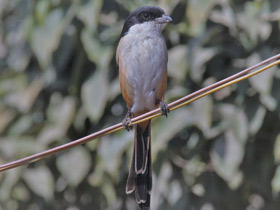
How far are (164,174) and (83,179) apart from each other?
24.0 inches

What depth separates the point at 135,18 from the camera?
13.0 ft

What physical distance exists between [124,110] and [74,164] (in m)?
0.52

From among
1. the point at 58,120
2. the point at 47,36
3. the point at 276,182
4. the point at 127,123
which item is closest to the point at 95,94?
the point at 58,120

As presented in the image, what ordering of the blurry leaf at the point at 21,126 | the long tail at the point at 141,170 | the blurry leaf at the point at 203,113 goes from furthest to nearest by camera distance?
the blurry leaf at the point at 21,126 → the blurry leaf at the point at 203,113 → the long tail at the point at 141,170

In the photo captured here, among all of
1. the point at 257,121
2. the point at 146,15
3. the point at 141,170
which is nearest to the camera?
the point at 141,170

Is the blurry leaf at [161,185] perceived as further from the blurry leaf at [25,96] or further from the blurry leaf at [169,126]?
the blurry leaf at [25,96]

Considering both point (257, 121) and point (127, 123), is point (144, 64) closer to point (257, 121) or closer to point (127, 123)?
point (127, 123)

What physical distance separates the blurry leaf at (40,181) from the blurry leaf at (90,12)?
1.09m

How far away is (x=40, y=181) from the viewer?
454 cm

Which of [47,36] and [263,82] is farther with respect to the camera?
[47,36]

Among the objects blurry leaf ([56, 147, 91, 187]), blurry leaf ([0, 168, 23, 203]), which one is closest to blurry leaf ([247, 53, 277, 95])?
blurry leaf ([56, 147, 91, 187])

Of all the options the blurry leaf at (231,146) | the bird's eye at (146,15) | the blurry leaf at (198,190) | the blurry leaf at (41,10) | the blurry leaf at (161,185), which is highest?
the blurry leaf at (41,10)

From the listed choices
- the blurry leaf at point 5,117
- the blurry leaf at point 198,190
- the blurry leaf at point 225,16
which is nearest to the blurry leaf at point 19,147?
the blurry leaf at point 5,117

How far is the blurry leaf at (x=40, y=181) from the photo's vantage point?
4.53 m
